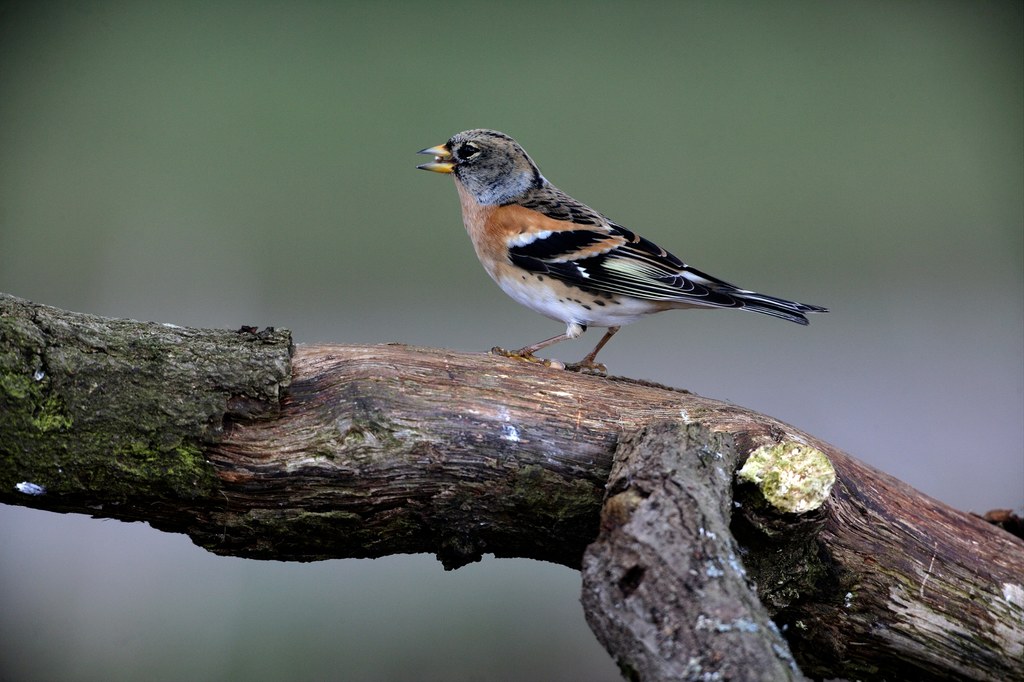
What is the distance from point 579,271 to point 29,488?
143cm

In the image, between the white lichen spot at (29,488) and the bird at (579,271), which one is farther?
the bird at (579,271)

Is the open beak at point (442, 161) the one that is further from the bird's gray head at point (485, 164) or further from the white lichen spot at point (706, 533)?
the white lichen spot at point (706, 533)

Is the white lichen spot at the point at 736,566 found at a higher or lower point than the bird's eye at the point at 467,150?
lower

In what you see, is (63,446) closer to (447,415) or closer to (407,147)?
(447,415)

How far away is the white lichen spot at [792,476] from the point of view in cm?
Result: 161

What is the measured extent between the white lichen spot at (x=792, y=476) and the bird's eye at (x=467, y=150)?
1.48 m

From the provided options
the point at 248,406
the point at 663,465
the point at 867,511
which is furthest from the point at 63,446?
the point at 867,511

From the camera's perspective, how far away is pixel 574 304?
7.91 ft

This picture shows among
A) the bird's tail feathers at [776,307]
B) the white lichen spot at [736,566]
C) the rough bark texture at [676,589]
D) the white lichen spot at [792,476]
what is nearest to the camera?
the rough bark texture at [676,589]

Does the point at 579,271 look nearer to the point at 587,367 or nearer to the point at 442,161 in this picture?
the point at 587,367

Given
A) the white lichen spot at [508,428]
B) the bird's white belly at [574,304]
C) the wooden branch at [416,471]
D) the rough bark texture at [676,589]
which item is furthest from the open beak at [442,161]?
the rough bark texture at [676,589]

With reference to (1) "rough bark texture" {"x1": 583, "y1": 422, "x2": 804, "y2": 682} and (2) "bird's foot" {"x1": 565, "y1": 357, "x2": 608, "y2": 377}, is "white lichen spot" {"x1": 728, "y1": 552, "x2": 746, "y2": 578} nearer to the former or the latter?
(1) "rough bark texture" {"x1": 583, "y1": 422, "x2": 804, "y2": 682}

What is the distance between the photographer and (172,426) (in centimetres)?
166

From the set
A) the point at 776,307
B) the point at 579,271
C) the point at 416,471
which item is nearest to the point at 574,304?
the point at 579,271
